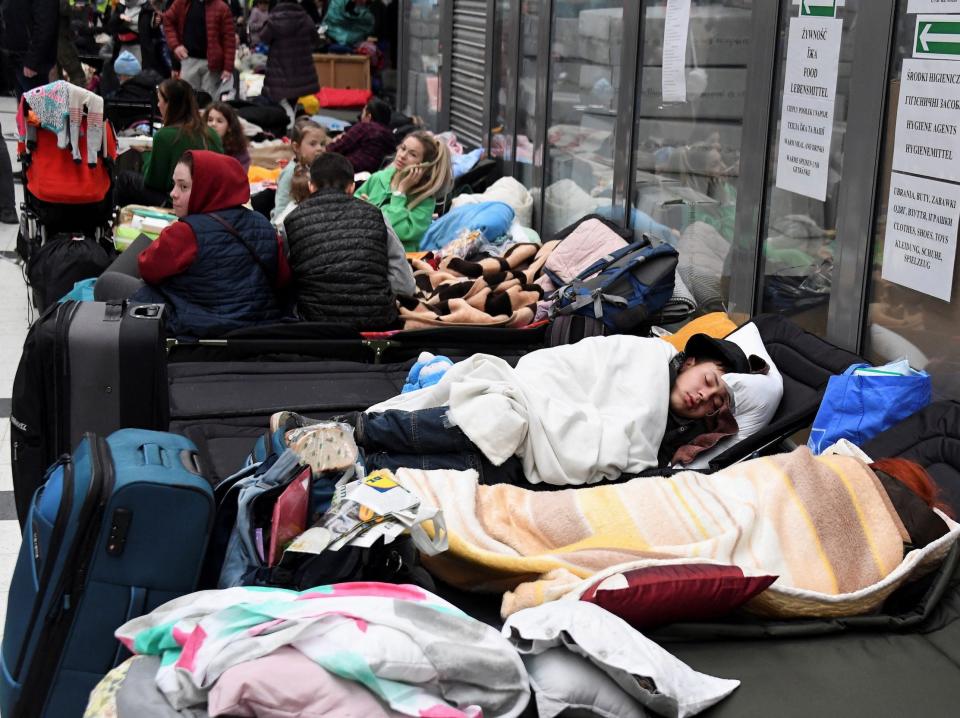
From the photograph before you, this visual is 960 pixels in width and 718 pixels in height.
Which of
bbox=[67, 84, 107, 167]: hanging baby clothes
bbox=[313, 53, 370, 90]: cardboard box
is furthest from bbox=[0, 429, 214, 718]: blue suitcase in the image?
bbox=[313, 53, 370, 90]: cardboard box

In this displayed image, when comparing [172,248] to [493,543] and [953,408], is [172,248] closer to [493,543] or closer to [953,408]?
[493,543]

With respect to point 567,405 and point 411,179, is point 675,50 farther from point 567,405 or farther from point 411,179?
point 567,405

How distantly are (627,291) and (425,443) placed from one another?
1858mm

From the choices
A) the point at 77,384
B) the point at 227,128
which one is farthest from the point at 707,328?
the point at 227,128

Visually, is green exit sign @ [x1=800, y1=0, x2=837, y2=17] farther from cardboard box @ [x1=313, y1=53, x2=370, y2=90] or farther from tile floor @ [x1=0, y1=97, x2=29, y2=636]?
cardboard box @ [x1=313, y1=53, x2=370, y2=90]

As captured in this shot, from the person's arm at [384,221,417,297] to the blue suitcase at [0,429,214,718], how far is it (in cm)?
286

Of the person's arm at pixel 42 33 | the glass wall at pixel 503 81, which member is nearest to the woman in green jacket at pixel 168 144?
the glass wall at pixel 503 81

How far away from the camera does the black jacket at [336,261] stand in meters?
5.07

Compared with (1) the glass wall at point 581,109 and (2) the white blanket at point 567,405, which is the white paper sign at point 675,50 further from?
(2) the white blanket at point 567,405

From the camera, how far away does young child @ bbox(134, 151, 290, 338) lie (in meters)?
4.66

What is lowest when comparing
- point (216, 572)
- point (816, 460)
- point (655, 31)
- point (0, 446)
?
point (0, 446)

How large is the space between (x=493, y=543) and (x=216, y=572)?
65 centimetres

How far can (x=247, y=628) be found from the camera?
219 centimetres

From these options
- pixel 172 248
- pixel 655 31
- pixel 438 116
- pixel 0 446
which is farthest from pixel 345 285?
pixel 438 116
